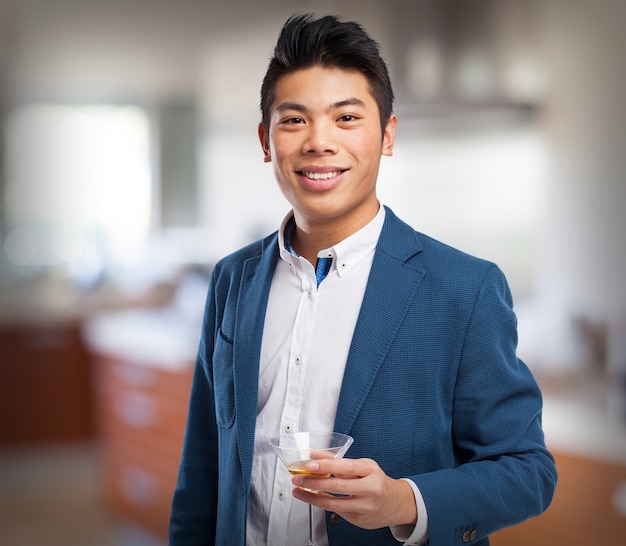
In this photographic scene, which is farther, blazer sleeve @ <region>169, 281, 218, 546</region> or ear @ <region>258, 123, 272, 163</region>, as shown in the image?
blazer sleeve @ <region>169, 281, 218, 546</region>

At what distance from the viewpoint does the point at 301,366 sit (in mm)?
1413

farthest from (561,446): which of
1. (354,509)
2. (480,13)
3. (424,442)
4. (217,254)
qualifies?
(217,254)

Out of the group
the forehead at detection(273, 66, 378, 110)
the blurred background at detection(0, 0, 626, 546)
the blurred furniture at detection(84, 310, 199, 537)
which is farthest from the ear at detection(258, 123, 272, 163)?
the blurred furniture at detection(84, 310, 199, 537)

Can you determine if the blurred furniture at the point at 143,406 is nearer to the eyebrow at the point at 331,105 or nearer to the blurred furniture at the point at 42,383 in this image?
the blurred furniture at the point at 42,383

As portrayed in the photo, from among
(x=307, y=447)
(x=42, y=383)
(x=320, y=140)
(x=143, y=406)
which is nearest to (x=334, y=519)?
(x=307, y=447)

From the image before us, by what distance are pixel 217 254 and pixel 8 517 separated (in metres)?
2.32

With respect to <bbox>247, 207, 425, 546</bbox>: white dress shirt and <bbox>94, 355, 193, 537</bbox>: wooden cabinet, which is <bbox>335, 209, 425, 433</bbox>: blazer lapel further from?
<bbox>94, 355, 193, 537</bbox>: wooden cabinet

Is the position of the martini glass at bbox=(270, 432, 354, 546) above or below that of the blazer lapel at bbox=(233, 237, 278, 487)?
below

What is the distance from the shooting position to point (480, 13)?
14.0ft

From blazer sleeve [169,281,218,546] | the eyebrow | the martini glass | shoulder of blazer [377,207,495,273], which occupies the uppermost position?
the eyebrow

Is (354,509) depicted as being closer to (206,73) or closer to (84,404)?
(84,404)

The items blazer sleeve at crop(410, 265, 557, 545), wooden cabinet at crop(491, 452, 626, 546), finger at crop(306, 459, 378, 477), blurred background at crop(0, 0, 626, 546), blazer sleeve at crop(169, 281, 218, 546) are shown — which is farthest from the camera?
blurred background at crop(0, 0, 626, 546)

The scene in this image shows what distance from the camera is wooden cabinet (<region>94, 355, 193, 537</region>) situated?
14.6 feet

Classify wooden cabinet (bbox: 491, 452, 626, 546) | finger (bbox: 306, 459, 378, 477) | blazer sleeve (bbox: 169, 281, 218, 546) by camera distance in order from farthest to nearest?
1. wooden cabinet (bbox: 491, 452, 626, 546)
2. blazer sleeve (bbox: 169, 281, 218, 546)
3. finger (bbox: 306, 459, 378, 477)
